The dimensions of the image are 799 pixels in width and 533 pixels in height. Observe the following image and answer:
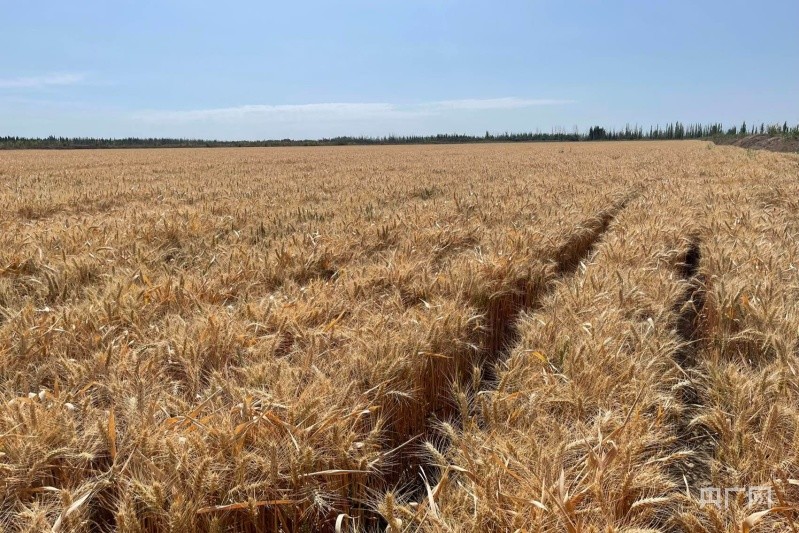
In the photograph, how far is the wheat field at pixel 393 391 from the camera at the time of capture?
4.72ft

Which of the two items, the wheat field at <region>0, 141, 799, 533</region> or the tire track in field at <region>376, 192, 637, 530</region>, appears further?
the tire track in field at <region>376, 192, 637, 530</region>

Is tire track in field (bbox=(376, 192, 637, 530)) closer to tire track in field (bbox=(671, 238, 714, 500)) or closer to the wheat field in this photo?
the wheat field

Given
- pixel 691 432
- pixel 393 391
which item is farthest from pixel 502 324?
pixel 393 391

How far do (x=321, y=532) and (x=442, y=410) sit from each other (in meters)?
1.06

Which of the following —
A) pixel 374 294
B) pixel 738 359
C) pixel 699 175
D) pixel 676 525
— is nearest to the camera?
pixel 676 525

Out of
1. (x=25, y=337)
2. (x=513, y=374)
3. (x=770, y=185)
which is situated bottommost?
(x=513, y=374)

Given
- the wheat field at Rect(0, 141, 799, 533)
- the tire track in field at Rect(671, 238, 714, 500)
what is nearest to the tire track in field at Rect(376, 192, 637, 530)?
the wheat field at Rect(0, 141, 799, 533)

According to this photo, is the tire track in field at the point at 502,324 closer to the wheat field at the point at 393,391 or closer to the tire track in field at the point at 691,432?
the wheat field at the point at 393,391

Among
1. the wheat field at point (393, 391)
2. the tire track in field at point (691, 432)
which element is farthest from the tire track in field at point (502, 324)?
the tire track in field at point (691, 432)

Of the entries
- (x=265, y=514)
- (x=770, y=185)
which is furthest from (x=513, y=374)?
(x=770, y=185)

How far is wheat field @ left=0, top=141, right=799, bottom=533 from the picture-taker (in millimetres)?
1439

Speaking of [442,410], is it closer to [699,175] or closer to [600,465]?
[600,465]

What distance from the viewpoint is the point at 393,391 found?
6.47 feet

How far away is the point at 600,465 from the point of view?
1.45 m
